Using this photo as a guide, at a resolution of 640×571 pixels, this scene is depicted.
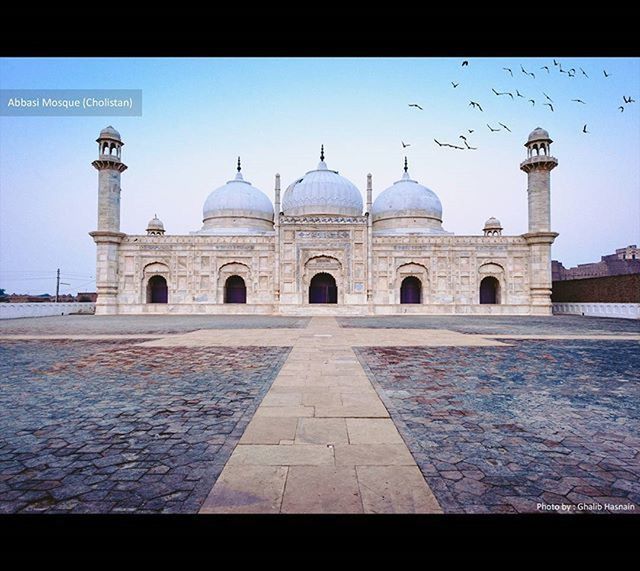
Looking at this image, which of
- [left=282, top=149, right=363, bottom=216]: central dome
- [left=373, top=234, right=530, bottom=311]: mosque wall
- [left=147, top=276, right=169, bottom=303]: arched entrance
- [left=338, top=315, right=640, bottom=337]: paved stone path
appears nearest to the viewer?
[left=338, top=315, right=640, bottom=337]: paved stone path

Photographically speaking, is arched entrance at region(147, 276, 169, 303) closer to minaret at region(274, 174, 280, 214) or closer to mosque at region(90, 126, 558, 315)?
mosque at region(90, 126, 558, 315)

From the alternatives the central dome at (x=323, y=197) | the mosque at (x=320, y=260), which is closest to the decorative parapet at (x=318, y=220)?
the mosque at (x=320, y=260)

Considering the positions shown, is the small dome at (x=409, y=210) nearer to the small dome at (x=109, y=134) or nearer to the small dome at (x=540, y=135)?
the small dome at (x=540, y=135)

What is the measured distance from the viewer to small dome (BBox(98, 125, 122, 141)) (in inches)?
1051

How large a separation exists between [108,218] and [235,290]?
9659 millimetres

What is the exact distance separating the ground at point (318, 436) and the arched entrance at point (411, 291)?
23887 millimetres

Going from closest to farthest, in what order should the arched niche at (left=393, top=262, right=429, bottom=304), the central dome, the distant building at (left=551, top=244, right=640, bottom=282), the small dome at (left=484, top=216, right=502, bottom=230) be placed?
the arched niche at (left=393, top=262, right=429, bottom=304)
the central dome
the small dome at (left=484, top=216, right=502, bottom=230)
the distant building at (left=551, top=244, right=640, bottom=282)

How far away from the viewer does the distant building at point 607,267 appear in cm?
3875

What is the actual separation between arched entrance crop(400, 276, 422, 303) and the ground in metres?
23.9

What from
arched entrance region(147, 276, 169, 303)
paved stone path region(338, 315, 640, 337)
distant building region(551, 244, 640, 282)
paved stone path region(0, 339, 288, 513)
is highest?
distant building region(551, 244, 640, 282)

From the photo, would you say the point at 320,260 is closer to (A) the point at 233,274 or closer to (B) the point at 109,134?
(A) the point at 233,274

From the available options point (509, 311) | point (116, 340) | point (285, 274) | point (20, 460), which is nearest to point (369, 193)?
point (285, 274)

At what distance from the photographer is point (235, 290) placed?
3023cm

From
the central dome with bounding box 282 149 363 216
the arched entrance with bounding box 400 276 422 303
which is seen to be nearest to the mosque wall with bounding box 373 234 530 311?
the arched entrance with bounding box 400 276 422 303
